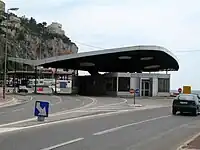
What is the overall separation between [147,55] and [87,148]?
62989 millimetres

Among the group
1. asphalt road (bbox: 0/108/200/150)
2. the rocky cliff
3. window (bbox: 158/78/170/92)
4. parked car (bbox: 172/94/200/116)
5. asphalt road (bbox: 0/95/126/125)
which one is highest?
the rocky cliff

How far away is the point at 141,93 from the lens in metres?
74.2

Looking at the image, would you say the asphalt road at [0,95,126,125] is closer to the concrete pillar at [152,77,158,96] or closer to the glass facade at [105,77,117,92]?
the glass facade at [105,77,117,92]

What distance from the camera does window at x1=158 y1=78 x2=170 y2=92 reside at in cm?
7578

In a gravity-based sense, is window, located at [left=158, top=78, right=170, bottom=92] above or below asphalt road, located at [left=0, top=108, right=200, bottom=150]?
above

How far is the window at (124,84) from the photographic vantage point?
7380 cm

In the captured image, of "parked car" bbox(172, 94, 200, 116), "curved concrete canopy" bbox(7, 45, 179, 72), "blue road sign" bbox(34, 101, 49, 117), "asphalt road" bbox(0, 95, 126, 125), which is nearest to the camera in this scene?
"blue road sign" bbox(34, 101, 49, 117)

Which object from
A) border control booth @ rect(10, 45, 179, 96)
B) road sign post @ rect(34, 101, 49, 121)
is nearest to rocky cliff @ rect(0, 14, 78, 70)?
border control booth @ rect(10, 45, 179, 96)

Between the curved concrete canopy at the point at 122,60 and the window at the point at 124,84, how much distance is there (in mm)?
4062

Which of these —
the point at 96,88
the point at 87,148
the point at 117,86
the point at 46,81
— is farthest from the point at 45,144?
the point at 46,81

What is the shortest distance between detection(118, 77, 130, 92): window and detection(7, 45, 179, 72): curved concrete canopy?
13.3 feet

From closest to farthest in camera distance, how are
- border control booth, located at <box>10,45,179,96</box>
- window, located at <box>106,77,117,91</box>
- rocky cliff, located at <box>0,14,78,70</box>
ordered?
border control booth, located at <box>10,45,179,96</box>, window, located at <box>106,77,117,91</box>, rocky cliff, located at <box>0,14,78,70</box>

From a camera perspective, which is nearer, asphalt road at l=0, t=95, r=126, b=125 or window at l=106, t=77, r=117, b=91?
asphalt road at l=0, t=95, r=126, b=125

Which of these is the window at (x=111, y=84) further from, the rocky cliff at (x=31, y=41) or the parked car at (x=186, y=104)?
the rocky cliff at (x=31, y=41)
